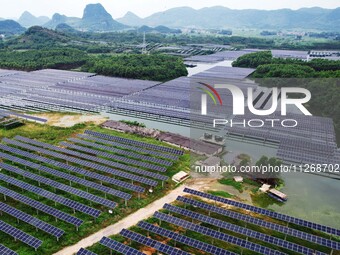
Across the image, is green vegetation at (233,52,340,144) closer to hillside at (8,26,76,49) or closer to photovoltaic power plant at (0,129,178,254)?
photovoltaic power plant at (0,129,178,254)

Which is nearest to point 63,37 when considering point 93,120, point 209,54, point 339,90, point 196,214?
point 209,54

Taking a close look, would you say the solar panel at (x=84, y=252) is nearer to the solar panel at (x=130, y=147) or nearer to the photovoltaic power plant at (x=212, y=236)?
the photovoltaic power plant at (x=212, y=236)

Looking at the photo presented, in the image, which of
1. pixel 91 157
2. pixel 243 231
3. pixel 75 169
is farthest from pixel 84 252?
pixel 91 157

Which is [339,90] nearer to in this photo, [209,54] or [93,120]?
[93,120]

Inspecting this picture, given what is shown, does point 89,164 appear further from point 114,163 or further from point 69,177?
point 69,177

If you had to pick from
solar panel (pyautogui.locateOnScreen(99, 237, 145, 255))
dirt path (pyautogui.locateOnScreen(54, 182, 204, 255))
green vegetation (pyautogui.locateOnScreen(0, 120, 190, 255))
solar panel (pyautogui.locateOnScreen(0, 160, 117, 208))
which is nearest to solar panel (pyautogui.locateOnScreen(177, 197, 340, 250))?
dirt path (pyautogui.locateOnScreen(54, 182, 204, 255))
